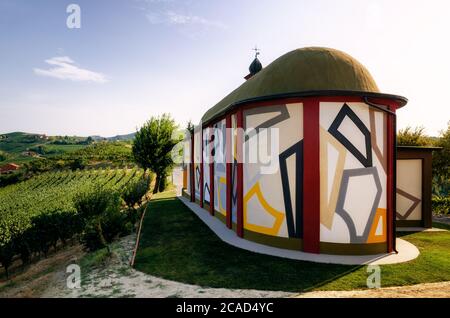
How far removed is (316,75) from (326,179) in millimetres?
4186

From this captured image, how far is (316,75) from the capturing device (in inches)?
423

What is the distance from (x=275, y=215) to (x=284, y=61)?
678cm

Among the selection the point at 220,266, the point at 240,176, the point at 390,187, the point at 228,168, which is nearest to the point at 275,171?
the point at 240,176

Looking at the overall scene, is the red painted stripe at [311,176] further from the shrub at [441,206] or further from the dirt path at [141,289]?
the shrub at [441,206]

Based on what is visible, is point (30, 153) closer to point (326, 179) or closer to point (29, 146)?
point (29, 146)

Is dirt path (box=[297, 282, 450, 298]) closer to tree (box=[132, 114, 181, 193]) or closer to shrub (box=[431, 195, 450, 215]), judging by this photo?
shrub (box=[431, 195, 450, 215])

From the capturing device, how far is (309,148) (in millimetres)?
10266

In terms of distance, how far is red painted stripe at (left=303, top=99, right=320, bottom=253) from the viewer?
33.3 feet

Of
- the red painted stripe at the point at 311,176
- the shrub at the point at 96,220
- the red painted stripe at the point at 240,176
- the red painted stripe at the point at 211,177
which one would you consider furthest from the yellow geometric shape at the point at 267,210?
the shrub at the point at 96,220

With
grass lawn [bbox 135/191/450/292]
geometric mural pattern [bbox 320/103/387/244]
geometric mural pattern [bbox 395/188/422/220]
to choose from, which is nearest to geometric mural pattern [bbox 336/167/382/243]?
geometric mural pattern [bbox 320/103/387/244]

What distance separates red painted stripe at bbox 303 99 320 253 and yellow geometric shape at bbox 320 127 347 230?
8.0 inches

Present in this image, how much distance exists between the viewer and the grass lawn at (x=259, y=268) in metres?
7.84

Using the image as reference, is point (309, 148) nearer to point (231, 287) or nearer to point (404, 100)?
point (404, 100)
